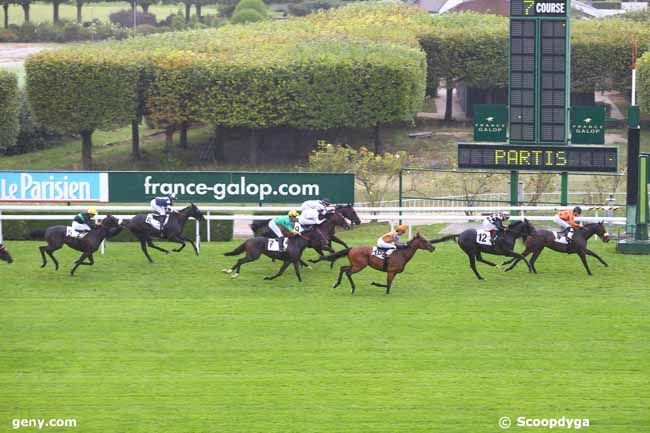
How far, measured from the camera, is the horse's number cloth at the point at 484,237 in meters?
20.6

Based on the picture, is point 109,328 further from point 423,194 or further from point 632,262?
point 423,194

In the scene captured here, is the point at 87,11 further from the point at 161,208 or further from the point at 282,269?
the point at 282,269

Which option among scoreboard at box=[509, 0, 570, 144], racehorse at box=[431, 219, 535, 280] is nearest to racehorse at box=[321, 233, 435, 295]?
racehorse at box=[431, 219, 535, 280]

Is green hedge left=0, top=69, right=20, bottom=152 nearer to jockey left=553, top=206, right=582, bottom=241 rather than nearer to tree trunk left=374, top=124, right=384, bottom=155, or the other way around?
tree trunk left=374, top=124, right=384, bottom=155

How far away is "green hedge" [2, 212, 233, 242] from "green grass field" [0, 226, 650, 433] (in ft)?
7.68

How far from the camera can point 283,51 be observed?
148 feet

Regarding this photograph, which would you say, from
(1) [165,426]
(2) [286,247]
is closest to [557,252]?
(2) [286,247]

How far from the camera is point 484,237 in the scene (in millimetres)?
20625

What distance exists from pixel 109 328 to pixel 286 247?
3.39 m

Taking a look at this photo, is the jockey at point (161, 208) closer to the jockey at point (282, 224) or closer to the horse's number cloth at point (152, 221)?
the horse's number cloth at point (152, 221)

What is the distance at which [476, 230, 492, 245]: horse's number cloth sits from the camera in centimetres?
2061

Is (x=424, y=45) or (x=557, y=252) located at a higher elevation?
(x=424, y=45)

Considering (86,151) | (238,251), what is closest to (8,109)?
(86,151)

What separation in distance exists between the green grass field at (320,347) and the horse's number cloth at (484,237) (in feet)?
1.95
